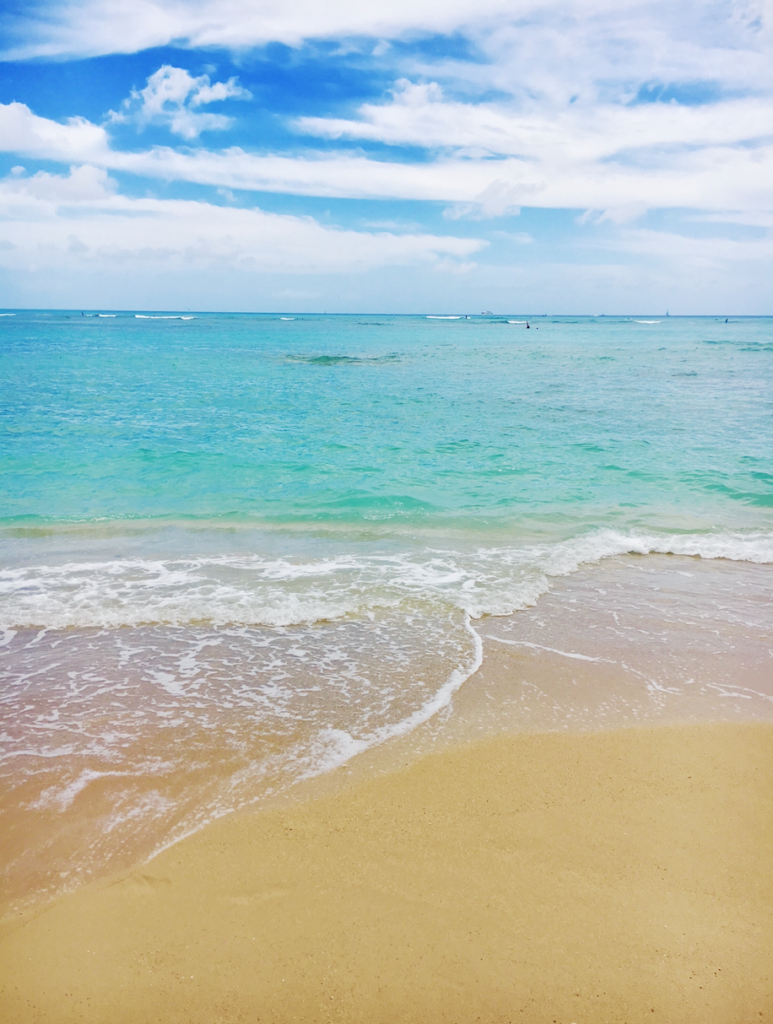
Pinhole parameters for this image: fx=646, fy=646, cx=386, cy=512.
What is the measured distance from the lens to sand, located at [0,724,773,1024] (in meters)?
3.36

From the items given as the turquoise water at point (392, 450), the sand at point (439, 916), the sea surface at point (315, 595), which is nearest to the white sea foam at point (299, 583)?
the sea surface at point (315, 595)

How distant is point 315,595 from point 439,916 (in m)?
5.07

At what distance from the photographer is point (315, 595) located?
8539mm

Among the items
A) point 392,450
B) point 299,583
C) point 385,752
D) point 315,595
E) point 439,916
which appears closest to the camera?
point 439,916

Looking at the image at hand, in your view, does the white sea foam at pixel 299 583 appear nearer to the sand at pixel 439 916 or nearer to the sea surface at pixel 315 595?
the sea surface at pixel 315 595

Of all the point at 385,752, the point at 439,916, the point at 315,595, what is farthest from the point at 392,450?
the point at 439,916

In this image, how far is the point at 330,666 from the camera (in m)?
6.80

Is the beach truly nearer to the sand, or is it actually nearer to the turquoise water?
the sand

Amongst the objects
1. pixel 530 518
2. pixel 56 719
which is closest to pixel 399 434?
pixel 530 518

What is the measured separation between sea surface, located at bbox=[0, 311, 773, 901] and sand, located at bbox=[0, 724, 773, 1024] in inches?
19.9

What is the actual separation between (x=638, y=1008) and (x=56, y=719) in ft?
16.3

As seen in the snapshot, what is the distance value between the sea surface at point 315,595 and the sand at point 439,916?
50 cm

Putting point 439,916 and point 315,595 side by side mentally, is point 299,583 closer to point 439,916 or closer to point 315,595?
point 315,595

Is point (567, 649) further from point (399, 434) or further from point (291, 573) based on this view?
point (399, 434)
